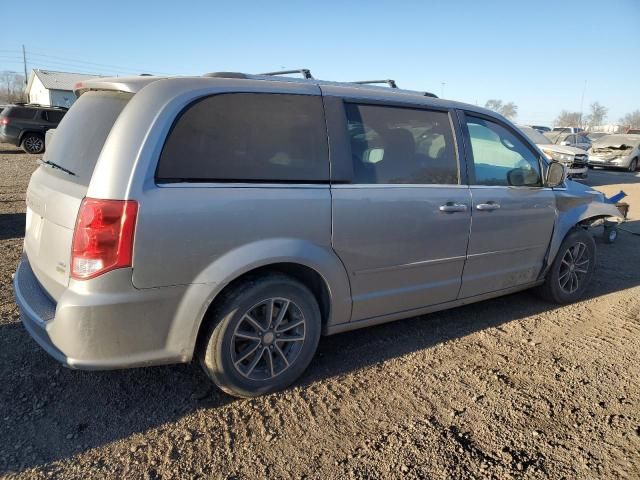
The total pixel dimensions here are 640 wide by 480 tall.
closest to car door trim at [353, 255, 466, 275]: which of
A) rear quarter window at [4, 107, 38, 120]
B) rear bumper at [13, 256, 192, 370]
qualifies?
rear bumper at [13, 256, 192, 370]

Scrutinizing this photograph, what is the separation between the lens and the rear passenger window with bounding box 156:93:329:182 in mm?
2625

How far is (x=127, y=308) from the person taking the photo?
250 centimetres

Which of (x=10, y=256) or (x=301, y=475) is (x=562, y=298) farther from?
(x=10, y=256)

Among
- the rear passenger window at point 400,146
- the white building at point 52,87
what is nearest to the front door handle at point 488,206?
the rear passenger window at point 400,146

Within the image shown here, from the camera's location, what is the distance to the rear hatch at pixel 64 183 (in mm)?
2588

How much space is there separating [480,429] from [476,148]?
2146mm

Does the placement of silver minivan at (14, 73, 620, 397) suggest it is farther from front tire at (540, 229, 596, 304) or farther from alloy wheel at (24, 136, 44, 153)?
alloy wheel at (24, 136, 44, 153)

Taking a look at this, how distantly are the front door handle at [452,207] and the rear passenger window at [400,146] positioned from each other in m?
0.18

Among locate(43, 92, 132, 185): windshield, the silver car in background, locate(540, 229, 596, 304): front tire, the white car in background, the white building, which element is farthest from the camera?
the white building

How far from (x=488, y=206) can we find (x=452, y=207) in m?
0.41

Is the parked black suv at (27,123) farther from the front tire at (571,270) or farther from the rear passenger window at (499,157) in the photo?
the front tire at (571,270)

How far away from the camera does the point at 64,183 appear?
274 cm

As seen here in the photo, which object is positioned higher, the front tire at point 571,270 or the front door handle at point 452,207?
the front door handle at point 452,207

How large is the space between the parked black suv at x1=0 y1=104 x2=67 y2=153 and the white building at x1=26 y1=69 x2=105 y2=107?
124 ft
